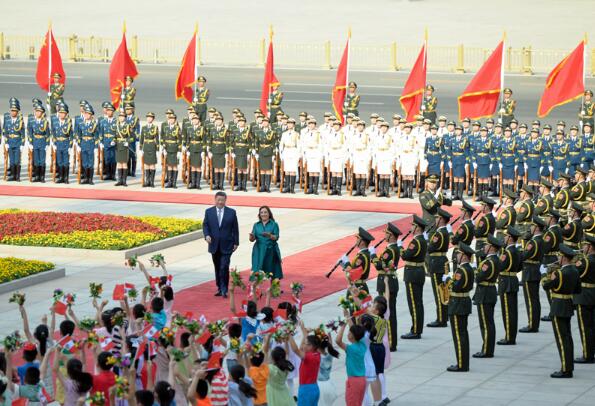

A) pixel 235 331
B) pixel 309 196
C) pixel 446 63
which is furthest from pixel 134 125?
pixel 446 63

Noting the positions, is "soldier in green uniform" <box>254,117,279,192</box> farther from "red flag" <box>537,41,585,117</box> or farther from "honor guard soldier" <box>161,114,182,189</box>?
"red flag" <box>537,41,585,117</box>

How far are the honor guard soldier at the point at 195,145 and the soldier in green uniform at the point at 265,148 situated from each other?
35 cm

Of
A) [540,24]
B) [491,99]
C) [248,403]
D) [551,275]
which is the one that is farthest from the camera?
[540,24]

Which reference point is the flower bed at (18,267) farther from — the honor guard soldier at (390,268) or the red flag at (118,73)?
the red flag at (118,73)

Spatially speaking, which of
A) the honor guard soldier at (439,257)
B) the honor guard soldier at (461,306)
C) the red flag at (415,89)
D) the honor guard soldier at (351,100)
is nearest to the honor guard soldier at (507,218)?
the honor guard soldier at (439,257)

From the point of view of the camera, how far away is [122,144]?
32.5 m

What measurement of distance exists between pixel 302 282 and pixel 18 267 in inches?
179

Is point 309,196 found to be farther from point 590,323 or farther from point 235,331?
point 235,331

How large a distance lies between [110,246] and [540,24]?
127 ft

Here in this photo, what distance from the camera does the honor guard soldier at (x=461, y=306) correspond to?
678 inches

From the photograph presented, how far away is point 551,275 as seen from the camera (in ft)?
57.3

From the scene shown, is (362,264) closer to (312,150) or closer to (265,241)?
(265,241)

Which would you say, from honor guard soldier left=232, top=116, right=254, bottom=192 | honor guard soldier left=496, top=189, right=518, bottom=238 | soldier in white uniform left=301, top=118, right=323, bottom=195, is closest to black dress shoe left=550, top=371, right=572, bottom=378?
honor guard soldier left=496, top=189, right=518, bottom=238

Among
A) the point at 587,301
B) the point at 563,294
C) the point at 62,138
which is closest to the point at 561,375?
the point at 563,294
